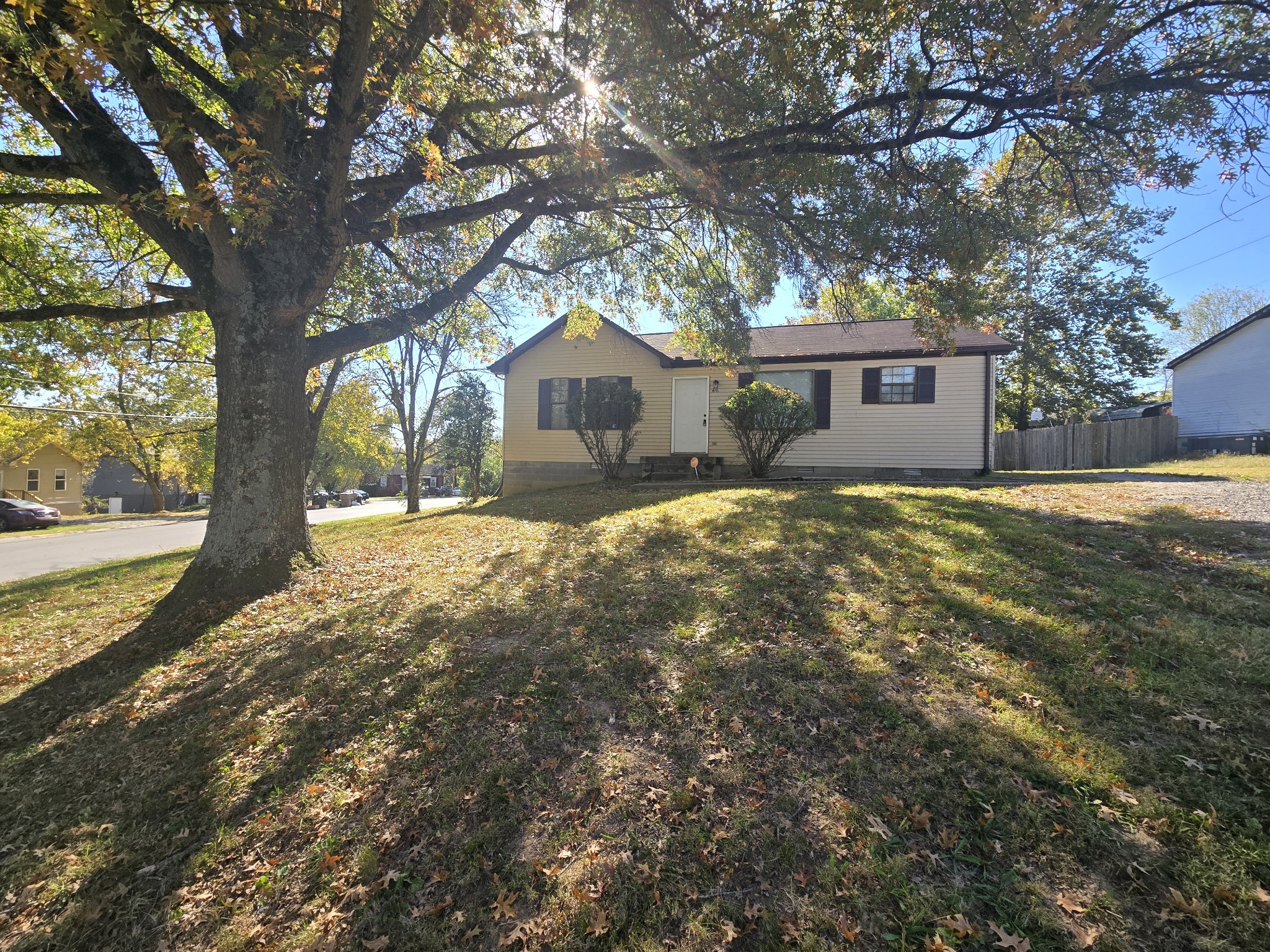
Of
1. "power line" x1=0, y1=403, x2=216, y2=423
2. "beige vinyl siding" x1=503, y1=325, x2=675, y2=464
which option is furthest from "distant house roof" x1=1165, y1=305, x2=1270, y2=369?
"power line" x1=0, y1=403, x2=216, y2=423

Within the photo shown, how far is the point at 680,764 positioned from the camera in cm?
266

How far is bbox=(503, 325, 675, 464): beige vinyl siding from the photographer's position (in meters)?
14.4

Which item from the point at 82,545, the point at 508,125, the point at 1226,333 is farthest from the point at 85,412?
the point at 1226,333

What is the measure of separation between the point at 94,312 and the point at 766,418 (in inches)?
431

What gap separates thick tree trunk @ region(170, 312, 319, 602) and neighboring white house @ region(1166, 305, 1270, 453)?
25.0m

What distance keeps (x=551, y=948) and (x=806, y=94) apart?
23.3ft

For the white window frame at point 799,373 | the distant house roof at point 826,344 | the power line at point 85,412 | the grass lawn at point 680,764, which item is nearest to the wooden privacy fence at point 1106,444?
the distant house roof at point 826,344

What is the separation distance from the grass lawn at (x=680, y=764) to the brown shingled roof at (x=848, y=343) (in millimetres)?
8611

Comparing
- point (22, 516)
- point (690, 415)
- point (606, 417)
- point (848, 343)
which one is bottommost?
point (22, 516)

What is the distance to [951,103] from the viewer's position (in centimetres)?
620

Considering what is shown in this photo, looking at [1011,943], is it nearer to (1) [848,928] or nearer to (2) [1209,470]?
(1) [848,928]

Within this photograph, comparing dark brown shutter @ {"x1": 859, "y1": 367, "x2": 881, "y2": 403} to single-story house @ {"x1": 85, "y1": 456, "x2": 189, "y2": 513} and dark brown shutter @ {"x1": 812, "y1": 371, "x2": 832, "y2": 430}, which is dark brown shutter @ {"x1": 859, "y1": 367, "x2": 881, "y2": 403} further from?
single-story house @ {"x1": 85, "y1": 456, "x2": 189, "y2": 513}

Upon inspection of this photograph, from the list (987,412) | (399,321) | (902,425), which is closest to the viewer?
(399,321)

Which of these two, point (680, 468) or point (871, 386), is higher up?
point (871, 386)
